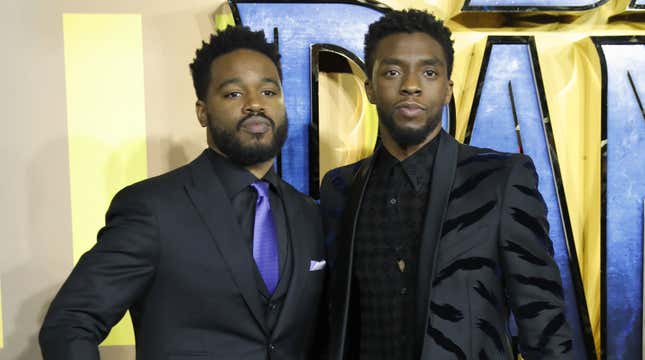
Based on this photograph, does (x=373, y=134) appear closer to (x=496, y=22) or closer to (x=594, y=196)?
(x=496, y=22)

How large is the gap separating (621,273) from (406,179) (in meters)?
1.34

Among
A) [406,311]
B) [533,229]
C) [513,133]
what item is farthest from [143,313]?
[513,133]

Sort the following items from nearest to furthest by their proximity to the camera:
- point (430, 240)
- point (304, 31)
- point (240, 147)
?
point (430, 240)
point (240, 147)
point (304, 31)

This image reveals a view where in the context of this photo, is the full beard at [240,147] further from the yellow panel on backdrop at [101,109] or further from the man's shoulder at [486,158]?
the yellow panel on backdrop at [101,109]

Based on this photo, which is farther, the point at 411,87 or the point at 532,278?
the point at 411,87

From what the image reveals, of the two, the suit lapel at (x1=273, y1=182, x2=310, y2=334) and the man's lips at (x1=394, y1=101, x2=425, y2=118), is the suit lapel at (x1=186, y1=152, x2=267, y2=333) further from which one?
the man's lips at (x1=394, y1=101, x2=425, y2=118)

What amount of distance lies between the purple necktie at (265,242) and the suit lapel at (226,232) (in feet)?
0.18

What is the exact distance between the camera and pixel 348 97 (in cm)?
256

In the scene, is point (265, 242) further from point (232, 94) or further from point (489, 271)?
point (489, 271)

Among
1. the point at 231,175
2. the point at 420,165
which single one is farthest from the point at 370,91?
the point at 231,175

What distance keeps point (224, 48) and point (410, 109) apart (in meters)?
0.59

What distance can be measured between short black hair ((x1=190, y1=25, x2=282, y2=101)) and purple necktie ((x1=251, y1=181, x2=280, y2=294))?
14.3 inches

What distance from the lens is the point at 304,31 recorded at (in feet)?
7.88

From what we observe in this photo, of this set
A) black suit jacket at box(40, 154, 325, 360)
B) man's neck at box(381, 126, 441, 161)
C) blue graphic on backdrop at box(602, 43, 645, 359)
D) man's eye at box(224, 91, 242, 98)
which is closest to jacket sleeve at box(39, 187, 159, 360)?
black suit jacket at box(40, 154, 325, 360)
